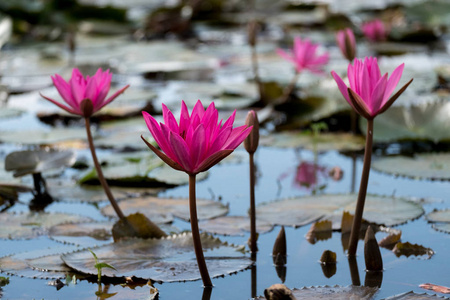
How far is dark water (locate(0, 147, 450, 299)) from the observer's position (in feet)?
4.76

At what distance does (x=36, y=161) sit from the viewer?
2176 millimetres

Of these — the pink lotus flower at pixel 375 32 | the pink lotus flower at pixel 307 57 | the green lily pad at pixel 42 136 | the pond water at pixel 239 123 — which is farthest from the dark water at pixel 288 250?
the pink lotus flower at pixel 375 32

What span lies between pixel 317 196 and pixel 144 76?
8.42ft

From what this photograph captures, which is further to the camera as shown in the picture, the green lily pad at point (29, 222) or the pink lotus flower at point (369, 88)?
the green lily pad at point (29, 222)

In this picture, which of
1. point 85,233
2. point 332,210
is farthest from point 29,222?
point 332,210

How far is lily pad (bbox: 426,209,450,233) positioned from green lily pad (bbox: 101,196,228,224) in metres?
0.59

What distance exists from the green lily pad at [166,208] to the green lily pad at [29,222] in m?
0.13

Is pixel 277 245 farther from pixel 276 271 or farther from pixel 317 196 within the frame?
pixel 317 196

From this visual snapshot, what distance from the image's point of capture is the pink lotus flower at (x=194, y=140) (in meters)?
1.24

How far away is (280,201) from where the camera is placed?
2037 millimetres

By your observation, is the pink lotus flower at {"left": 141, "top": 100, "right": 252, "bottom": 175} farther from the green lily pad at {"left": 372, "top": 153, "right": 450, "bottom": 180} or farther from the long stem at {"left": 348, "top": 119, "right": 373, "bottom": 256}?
the green lily pad at {"left": 372, "top": 153, "right": 450, "bottom": 180}

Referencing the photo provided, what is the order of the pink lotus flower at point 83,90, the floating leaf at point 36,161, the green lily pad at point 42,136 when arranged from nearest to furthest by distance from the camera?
the pink lotus flower at point 83,90 < the floating leaf at point 36,161 < the green lily pad at point 42,136

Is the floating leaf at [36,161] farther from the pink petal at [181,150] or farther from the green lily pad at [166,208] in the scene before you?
the pink petal at [181,150]

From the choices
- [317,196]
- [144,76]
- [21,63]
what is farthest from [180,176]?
[21,63]
